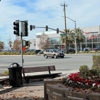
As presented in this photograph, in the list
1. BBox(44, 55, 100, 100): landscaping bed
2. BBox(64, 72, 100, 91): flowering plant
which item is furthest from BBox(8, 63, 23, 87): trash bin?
BBox(64, 72, 100, 91): flowering plant

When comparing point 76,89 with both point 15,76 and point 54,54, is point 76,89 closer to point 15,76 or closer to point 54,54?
point 15,76

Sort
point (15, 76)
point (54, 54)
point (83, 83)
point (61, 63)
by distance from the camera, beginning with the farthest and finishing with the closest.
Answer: point (54, 54) < point (61, 63) < point (15, 76) < point (83, 83)

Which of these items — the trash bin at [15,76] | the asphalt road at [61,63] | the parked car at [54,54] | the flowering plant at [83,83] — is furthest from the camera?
the parked car at [54,54]

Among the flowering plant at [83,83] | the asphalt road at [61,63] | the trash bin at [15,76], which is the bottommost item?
the asphalt road at [61,63]

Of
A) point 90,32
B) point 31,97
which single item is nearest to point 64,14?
point 90,32

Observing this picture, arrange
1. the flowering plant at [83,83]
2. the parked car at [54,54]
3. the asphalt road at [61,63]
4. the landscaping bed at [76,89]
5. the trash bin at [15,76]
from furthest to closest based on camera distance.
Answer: the parked car at [54,54]
the asphalt road at [61,63]
the trash bin at [15,76]
the flowering plant at [83,83]
the landscaping bed at [76,89]

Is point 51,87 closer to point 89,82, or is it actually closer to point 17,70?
point 89,82

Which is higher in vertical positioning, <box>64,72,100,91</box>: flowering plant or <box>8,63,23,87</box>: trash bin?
<box>64,72,100,91</box>: flowering plant

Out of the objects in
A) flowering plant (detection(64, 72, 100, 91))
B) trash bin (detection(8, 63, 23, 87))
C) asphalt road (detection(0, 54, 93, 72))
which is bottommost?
asphalt road (detection(0, 54, 93, 72))

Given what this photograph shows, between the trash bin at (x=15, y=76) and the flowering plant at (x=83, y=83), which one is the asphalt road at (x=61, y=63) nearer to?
the trash bin at (x=15, y=76)

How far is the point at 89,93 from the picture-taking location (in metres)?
5.16

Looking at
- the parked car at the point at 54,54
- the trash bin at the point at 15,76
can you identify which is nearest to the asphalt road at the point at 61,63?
the parked car at the point at 54,54

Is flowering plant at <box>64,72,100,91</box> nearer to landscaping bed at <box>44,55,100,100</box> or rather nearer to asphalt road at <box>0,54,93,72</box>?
landscaping bed at <box>44,55,100,100</box>

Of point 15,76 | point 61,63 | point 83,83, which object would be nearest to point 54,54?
point 61,63
